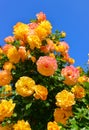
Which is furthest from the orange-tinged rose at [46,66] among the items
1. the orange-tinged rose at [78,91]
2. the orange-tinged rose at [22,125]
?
the orange-tinged rose at [22,125]

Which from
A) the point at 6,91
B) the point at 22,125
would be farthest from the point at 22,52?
the point at 22,125

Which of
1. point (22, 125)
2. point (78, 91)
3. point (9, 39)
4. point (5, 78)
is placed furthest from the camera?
point (9, 39)

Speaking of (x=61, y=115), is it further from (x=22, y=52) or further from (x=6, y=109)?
(x=22, y=52)

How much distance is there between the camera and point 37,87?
3.66 meters

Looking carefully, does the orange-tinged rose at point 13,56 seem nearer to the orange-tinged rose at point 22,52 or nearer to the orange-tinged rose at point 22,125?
the orange-tinged rose at point 22,52

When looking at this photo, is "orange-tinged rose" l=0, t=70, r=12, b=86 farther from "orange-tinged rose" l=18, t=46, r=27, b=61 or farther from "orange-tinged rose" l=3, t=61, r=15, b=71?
"orange-tinged rose" l=18, t=46, r=27, b=61

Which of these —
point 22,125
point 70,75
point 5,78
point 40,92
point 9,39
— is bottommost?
point 22,125

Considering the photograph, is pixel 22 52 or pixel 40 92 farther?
pixel 22 52

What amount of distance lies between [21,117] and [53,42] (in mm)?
1103

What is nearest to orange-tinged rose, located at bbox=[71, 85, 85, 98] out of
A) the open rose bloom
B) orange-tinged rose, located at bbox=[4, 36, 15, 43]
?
the open rose bloom

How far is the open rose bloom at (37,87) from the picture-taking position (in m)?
3.56

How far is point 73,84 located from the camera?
378 cm

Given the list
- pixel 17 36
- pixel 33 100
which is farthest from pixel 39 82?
pixel 17 36

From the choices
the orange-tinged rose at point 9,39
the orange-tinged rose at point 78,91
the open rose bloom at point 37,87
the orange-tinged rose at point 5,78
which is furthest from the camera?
the orange-tinged rose at point 9,39
